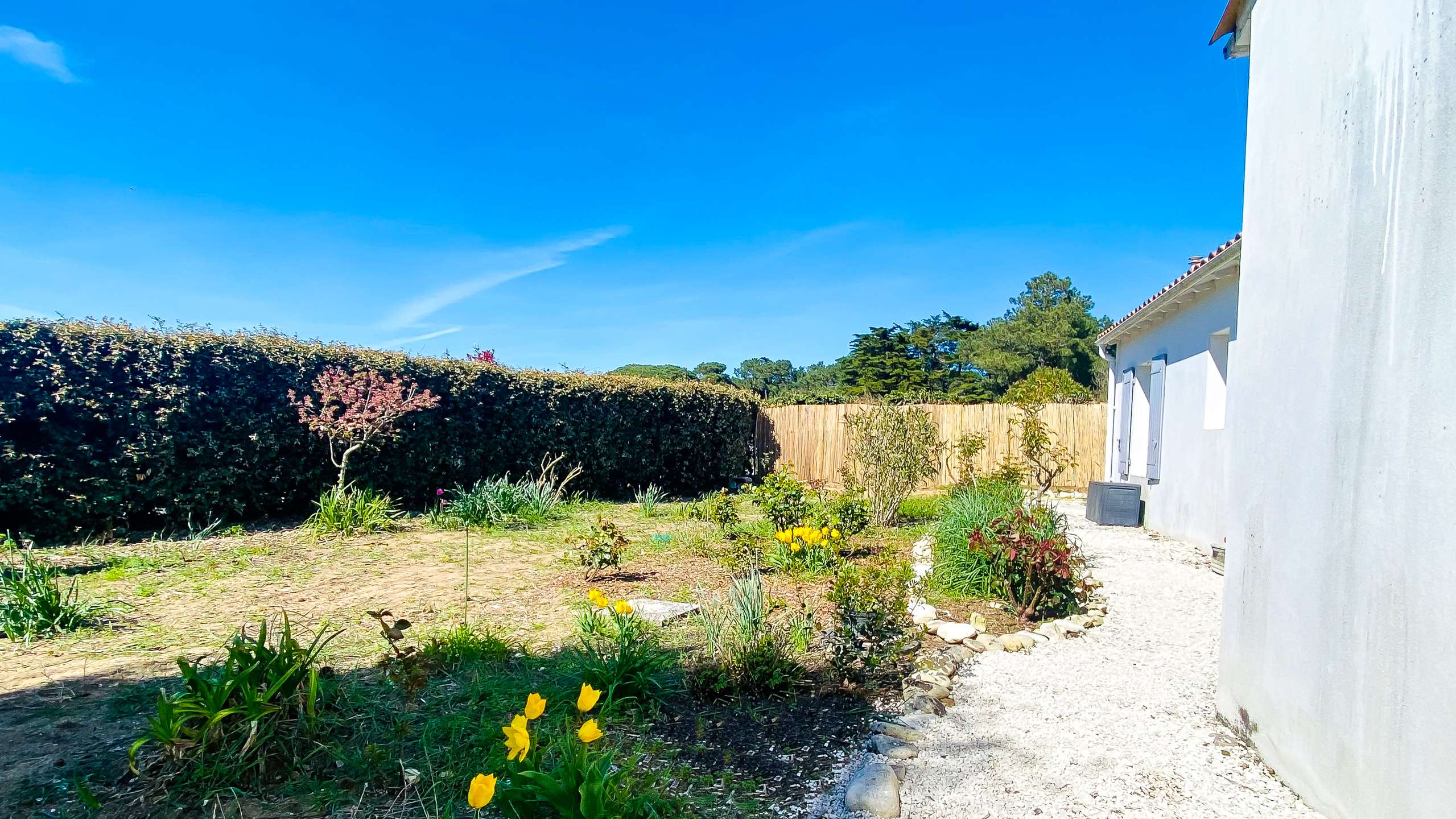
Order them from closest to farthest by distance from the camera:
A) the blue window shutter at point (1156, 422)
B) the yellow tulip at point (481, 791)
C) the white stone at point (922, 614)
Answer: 1. the yellow tulip at point (481, 791)
2. the white stone at point (922, 614)
3. the blue window shutter at point (1156, 422)

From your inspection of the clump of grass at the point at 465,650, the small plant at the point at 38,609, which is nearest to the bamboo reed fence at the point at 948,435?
the clump of grass at the point at 465,650

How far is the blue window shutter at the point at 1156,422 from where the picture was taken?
7.34 metres

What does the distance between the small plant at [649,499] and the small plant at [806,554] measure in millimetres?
3717

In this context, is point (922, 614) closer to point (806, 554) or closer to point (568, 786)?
point (806, 554)

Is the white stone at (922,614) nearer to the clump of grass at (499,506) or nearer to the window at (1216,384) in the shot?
the window at (1216,384)

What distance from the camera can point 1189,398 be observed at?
6797mm

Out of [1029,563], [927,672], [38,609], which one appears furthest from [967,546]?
[38,609]

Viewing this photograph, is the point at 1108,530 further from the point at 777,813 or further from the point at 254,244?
the point at 254,244

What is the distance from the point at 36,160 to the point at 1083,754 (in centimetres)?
906

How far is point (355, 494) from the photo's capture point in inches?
279

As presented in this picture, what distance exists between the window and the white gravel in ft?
10.1

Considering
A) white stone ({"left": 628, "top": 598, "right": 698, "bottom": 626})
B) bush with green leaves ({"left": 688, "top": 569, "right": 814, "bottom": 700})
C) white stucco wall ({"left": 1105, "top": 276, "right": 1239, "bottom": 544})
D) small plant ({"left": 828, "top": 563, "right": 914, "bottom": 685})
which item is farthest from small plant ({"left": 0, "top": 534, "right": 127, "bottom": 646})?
white stucco wall ({"left": 1105, "top": 276, "right": 1239, "bottom": 544})

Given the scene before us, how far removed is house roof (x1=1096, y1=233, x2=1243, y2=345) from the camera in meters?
5.45

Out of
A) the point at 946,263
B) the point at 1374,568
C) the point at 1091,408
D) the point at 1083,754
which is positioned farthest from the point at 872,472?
the point at 946,263
